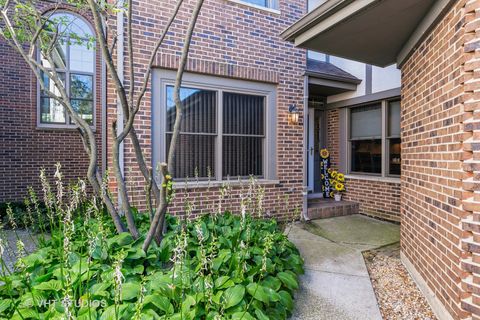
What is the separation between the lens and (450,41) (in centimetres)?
238

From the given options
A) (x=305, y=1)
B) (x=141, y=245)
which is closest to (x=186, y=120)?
(x=141, y=245)

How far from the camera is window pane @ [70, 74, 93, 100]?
316 inches

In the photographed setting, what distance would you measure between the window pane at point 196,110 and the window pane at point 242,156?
421 millimetres

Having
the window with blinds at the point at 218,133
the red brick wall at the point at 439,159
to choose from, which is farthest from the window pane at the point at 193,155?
the red brick wall at the point at 439,159

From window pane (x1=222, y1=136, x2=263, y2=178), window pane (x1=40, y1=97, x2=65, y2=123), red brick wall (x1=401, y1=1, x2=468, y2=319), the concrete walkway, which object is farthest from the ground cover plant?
window pane (x1=40, y1=97, x2=65, y2=123)

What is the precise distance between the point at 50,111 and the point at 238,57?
18.2ft

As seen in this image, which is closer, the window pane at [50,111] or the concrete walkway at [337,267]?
the concrete walkway at [337,267]

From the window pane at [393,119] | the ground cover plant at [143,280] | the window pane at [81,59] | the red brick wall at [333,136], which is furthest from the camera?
the window pane at [81,59]

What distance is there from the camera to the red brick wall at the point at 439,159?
216 cm

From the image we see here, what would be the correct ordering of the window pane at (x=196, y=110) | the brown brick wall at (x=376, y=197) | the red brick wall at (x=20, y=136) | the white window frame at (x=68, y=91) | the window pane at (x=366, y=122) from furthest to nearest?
the white window frame at (x=68, y=91), the red brick wall at (x=20, y=136), the window pane at (x=366, y=122), the brown brick wall at (x=376, y=197), the window pane at (x=196, y=110)

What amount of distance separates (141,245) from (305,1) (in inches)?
216

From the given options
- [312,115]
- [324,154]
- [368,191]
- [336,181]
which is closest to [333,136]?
[324,154]

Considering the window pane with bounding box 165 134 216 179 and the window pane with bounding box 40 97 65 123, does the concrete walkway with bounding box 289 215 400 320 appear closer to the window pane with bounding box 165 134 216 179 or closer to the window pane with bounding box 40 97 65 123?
the window pane with bounding box 165 134 216 179

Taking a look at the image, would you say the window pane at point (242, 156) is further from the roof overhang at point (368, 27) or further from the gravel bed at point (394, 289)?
the gravel bed at point (394, 289)
